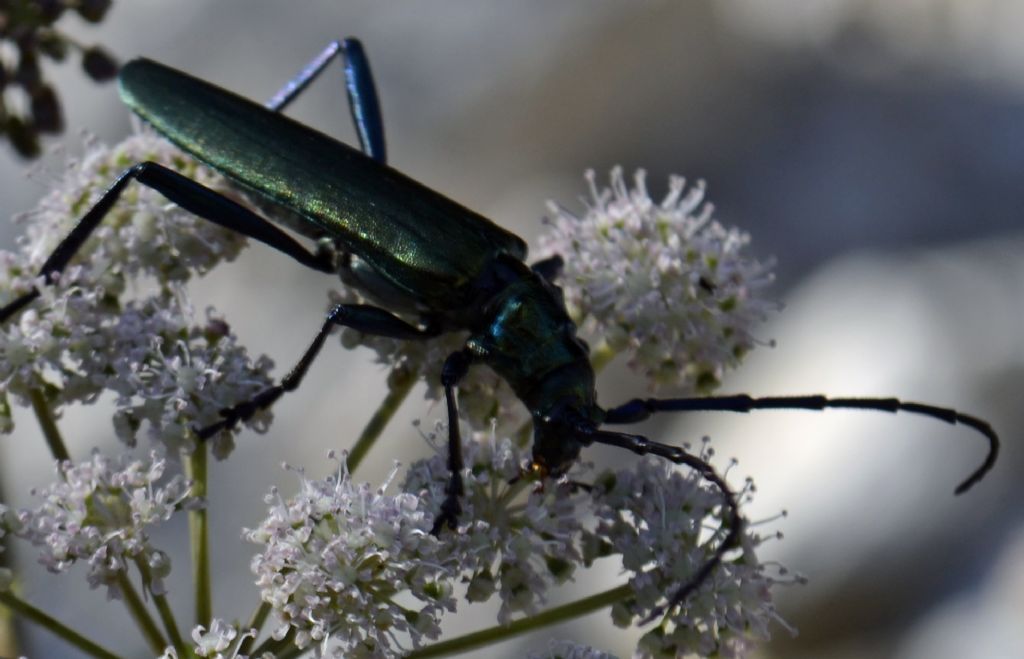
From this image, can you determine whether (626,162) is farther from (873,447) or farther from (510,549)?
(510,549)

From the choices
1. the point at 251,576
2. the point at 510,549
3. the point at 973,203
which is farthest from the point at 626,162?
the point at 510,549

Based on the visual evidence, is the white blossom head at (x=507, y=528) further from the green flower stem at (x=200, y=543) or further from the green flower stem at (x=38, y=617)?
the green flower stem at (x=38, y=617)

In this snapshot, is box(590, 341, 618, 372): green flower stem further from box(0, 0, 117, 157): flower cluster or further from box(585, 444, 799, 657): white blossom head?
box(0, 0, 117, 157): flower cluster

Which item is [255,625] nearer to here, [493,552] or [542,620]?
[493,552]

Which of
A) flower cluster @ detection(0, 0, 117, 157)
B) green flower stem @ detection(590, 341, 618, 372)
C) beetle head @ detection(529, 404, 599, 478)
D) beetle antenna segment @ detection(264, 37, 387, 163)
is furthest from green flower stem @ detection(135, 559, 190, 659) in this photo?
beetle antenna segment @ detection(264, 37, 387, 163)

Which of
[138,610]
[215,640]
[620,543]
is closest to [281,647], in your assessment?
[215,640]

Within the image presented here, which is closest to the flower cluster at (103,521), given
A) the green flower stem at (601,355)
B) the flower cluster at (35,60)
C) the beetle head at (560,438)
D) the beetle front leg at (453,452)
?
the beetle front leg at (453,452)
